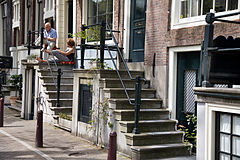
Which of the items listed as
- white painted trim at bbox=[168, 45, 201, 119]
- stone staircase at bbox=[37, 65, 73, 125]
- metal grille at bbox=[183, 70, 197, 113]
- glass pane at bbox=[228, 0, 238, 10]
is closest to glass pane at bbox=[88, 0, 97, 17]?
stone staircase at bbox=[37, 65, 73, 125]

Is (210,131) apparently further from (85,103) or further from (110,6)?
(110,6)

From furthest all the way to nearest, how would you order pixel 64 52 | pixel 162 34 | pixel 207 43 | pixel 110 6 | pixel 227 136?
pixel 64 52 < pixel 110 6 < pixel 162 34 < pixel 207 43 < pixel 227 136

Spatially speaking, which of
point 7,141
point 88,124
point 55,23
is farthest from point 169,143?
point 55,23

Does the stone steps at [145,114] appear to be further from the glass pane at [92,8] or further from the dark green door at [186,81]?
the glass pane at [92,8]

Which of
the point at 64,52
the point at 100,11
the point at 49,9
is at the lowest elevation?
the point at 64,52

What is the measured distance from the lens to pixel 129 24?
1091 centimetres

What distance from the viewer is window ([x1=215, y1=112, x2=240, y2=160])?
4.21 meters

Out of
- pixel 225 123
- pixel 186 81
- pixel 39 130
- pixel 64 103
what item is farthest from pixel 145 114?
pixel 64 103

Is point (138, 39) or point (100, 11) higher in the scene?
point (100, 11)

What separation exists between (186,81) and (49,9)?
381 inches

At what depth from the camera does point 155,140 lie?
785 cm

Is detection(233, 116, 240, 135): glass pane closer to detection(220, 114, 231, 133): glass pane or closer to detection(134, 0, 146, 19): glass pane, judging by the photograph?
detection(220, 114, 231, 133): glass pane

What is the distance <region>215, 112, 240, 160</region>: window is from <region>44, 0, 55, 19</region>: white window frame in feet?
42.0

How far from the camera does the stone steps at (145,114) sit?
805 centimetres
